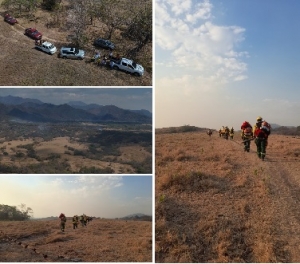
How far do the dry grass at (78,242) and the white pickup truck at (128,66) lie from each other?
6.21 meters

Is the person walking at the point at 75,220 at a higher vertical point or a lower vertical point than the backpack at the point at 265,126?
lower

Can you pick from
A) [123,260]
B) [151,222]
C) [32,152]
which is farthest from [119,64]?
[123,260]

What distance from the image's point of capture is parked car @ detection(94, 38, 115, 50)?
14.6m

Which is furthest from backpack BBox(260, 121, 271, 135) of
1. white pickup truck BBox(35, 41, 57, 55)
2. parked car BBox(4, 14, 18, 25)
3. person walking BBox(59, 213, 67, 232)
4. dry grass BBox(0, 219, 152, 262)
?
parked car BBox(4, 14, 18, 25)

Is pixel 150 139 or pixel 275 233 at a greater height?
pixel 150 139

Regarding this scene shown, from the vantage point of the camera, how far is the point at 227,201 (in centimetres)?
802

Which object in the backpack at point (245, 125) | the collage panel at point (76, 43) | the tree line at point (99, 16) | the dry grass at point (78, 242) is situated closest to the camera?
the dry grass at point (78, 242)

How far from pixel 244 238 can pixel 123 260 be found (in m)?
2.81

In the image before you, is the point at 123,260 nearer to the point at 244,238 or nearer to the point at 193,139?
the point at 244,238

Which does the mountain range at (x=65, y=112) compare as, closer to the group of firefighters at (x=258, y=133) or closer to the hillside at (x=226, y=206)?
the hillside at (x=226, y=206)

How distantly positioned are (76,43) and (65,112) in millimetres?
6701

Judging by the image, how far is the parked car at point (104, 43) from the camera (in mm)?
14633

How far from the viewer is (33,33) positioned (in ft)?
48.5

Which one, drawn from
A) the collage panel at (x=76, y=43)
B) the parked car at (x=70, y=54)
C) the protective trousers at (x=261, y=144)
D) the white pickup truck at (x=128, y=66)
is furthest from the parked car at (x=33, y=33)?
the protective trousers at (x=261, y=144)
